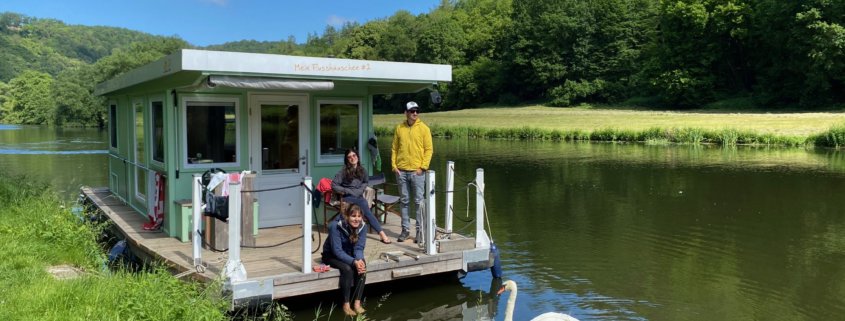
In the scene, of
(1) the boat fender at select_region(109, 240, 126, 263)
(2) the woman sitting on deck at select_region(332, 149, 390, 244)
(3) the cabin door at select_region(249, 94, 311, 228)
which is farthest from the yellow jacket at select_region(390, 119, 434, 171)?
(1) the boat fender at select_region(109, 240, 126, 263)

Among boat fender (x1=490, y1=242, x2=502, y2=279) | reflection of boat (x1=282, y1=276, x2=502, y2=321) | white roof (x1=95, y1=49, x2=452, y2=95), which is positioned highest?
white roof (x1=95, y1=49, x2=452, y2=95)

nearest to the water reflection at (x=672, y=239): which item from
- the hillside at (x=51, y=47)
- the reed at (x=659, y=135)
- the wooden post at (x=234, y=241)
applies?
the wooden post at (x=234, y=241)

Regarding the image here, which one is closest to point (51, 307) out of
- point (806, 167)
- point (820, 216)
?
point (820, 216)

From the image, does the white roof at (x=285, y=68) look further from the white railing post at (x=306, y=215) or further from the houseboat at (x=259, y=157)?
the white railing post at (x=306, y=215)

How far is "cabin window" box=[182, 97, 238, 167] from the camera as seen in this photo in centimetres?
886

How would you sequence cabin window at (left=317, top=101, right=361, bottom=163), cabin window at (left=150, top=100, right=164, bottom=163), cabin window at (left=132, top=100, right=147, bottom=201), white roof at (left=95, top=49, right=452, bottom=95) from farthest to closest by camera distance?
cabin window at (left=132, top=100, right=147, bottom=201) → cabin window at (left=317, top=101, right=361, bottom=163) → cabin window at (left=150, top=100, right=164, bottom=163) → white roof at (left=95, top=49, right=452, bottom=95)

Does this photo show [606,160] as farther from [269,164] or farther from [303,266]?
[303,266]

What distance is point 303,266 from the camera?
698cm

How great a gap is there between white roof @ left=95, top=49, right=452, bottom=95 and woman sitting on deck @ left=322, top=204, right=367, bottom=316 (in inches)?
82.7

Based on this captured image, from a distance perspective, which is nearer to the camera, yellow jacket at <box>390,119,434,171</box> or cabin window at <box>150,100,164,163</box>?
yellow jacket at <box>390,119,434,171</box>

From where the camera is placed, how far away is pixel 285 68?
8.17 metres

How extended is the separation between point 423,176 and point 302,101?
2193mm

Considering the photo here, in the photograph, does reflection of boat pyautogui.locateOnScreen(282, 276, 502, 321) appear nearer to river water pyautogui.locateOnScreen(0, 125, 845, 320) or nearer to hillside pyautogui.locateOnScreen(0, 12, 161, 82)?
river water pyautogui.locateOnScreen(0, 125, 845, 320)

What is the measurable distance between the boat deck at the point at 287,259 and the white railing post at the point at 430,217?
0.12m
